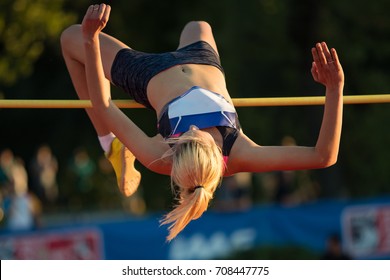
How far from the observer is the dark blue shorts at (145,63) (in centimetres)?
649

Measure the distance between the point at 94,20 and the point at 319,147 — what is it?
1393mm

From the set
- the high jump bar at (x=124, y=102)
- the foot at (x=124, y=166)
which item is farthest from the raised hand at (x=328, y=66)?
the foot at (x=124, y=166)

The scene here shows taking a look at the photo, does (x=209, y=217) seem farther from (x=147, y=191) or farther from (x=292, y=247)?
(x=147, y=191)

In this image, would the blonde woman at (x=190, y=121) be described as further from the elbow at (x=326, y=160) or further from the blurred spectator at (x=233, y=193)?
the blurred spectator at (x=233, y=193)

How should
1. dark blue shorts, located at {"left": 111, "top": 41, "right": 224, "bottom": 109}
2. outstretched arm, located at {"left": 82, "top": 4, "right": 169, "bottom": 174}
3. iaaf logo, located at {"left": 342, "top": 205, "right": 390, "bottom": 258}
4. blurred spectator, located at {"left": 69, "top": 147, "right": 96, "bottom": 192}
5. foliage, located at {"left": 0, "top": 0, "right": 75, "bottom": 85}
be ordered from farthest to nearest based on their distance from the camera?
blurred spectator, located at {"left": 69, "top": 147, "right": 96, "bottom": 192}
foliage, located at {"left": 0, "top": 0, "right": 75, "bottom": 85}
iaaf logo, located at {"left": 342, "top": 205, "right": 390, "bottom": 258}
dark blue shorts, located at {"left": 111, "top": 41, "right": 224, "bottom": 109}
outstretched arm, located at {"left": 82, "top": 4, "right": 169, "bottom": 174}

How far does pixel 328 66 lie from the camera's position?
5.81 meters

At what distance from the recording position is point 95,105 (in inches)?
235

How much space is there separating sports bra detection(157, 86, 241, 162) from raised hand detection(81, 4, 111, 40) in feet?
2.07

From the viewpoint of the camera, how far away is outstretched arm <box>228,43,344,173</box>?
582 cm

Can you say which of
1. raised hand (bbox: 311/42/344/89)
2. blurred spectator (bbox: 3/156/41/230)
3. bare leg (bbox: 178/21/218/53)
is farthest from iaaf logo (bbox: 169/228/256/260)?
raised hand (bbox: 311/42/344/89)

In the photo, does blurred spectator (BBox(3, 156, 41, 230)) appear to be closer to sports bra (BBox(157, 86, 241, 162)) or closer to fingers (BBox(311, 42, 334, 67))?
sports bra (BBox(157, 86, 241, 162))

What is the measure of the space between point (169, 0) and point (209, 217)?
845cm
